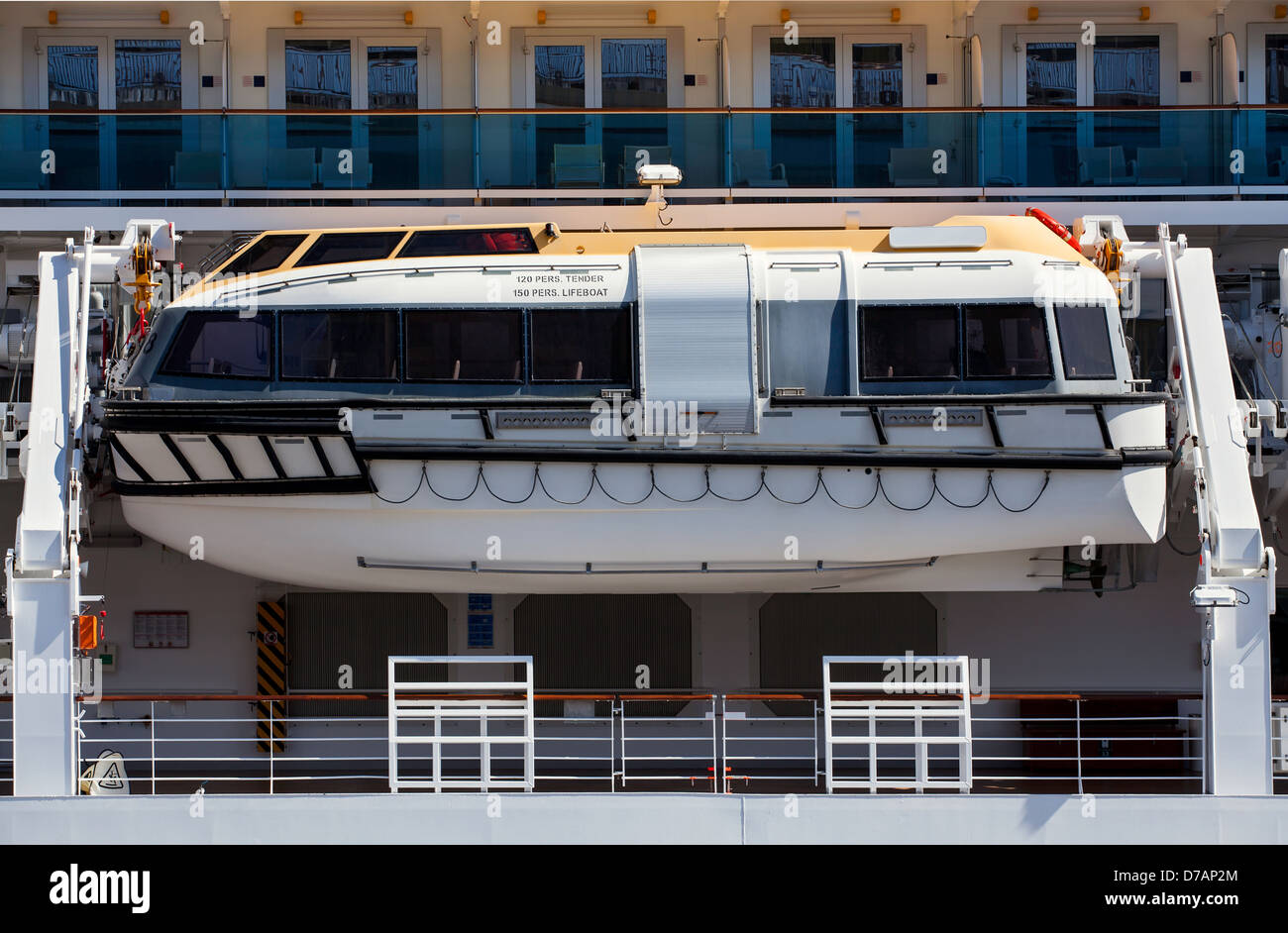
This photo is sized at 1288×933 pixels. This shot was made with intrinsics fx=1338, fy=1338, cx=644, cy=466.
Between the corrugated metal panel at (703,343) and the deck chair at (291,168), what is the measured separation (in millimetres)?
3345

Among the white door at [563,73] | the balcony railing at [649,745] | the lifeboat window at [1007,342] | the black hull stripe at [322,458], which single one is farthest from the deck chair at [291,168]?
the lifeboat window at [1007,342]

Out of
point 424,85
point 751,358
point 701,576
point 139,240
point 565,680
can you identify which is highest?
point 424,85

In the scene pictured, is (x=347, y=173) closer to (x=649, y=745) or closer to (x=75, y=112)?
(x=75, y=112)

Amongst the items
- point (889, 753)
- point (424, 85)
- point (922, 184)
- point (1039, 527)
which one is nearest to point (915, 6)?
point (922, 184)

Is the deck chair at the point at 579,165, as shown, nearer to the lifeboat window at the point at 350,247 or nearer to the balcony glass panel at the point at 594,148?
the balcony glass panel at the point at 594,148

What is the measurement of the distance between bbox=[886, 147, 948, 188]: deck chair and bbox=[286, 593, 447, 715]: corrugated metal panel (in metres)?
4.82

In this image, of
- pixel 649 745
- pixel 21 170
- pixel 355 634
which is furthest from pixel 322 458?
pixel 21 170

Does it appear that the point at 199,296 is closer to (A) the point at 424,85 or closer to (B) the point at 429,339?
(B) the point at 429,339

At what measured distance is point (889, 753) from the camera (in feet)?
32.7

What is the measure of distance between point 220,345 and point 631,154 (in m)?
3.52

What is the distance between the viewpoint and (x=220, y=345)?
823cm

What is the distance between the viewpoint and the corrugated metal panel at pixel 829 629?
1033cm

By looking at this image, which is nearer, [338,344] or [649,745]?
[338,344]
